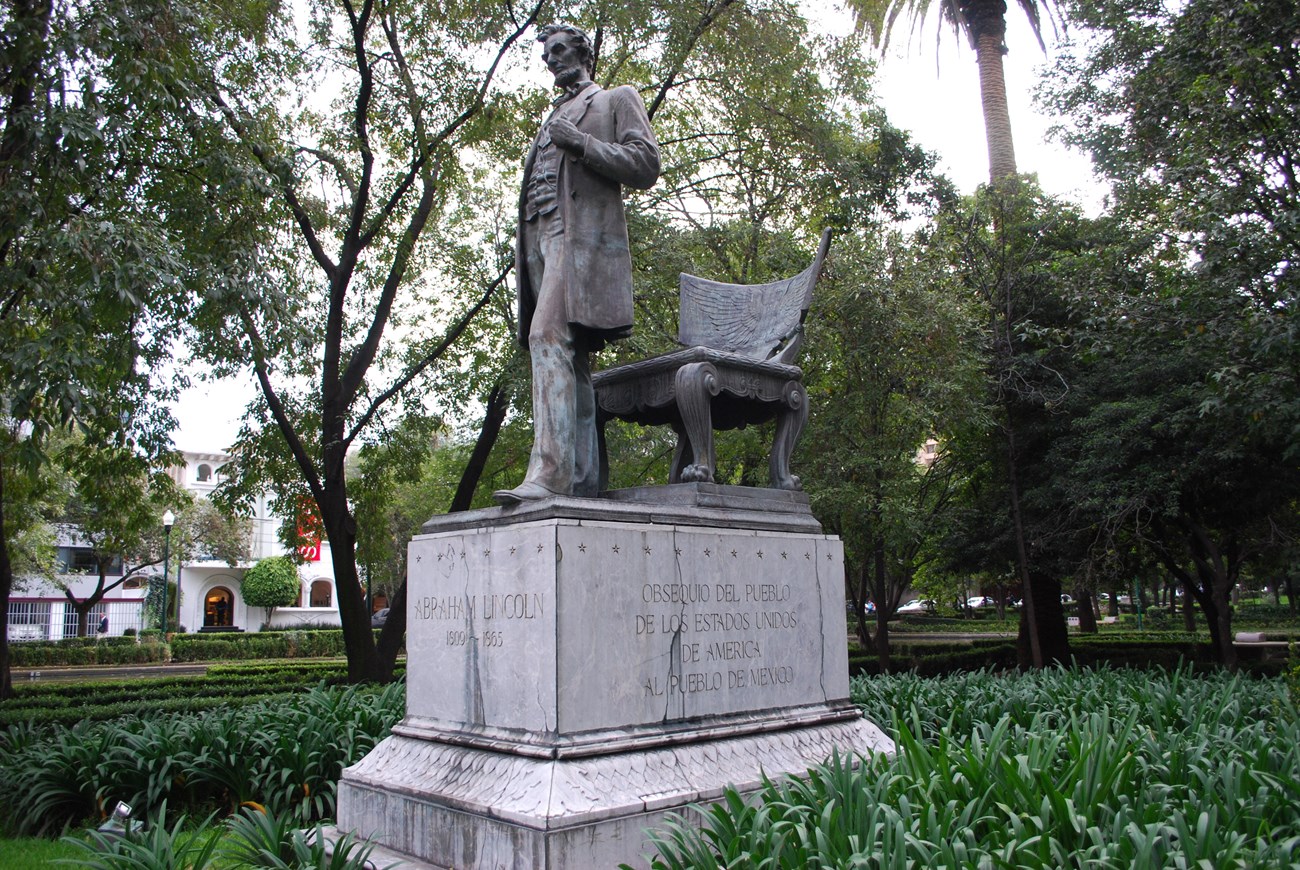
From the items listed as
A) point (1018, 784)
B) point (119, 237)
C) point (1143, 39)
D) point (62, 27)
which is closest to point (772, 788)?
point (1018, 784)

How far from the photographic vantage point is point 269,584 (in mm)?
54188

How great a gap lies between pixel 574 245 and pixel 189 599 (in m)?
60.1

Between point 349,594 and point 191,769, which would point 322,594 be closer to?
point 349,594

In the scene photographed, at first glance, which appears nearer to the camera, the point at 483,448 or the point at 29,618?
the point at 483,448

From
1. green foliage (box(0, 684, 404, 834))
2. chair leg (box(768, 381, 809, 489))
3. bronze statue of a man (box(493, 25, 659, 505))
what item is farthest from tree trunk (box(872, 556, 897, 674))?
bronze statue of a man (box(493, 25, 659, 505))

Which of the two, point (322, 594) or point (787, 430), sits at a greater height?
point (787, 430)

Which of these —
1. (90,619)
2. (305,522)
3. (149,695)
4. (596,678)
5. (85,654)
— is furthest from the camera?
(90,619)

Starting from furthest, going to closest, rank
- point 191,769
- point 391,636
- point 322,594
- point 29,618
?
1. point 322,594
2. point 29,618
3. point 391,636
4. point 191,769

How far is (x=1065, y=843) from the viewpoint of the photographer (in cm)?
355

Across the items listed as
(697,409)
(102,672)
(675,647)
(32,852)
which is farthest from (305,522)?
(102,672)

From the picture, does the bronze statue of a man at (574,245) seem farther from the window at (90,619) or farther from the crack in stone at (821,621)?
the window at (90,619)

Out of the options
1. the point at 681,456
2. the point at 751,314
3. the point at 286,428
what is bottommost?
the point at 681,456

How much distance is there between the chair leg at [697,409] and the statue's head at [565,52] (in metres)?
1.86

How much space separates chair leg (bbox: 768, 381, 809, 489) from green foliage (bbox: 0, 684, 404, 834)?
11.6ft
